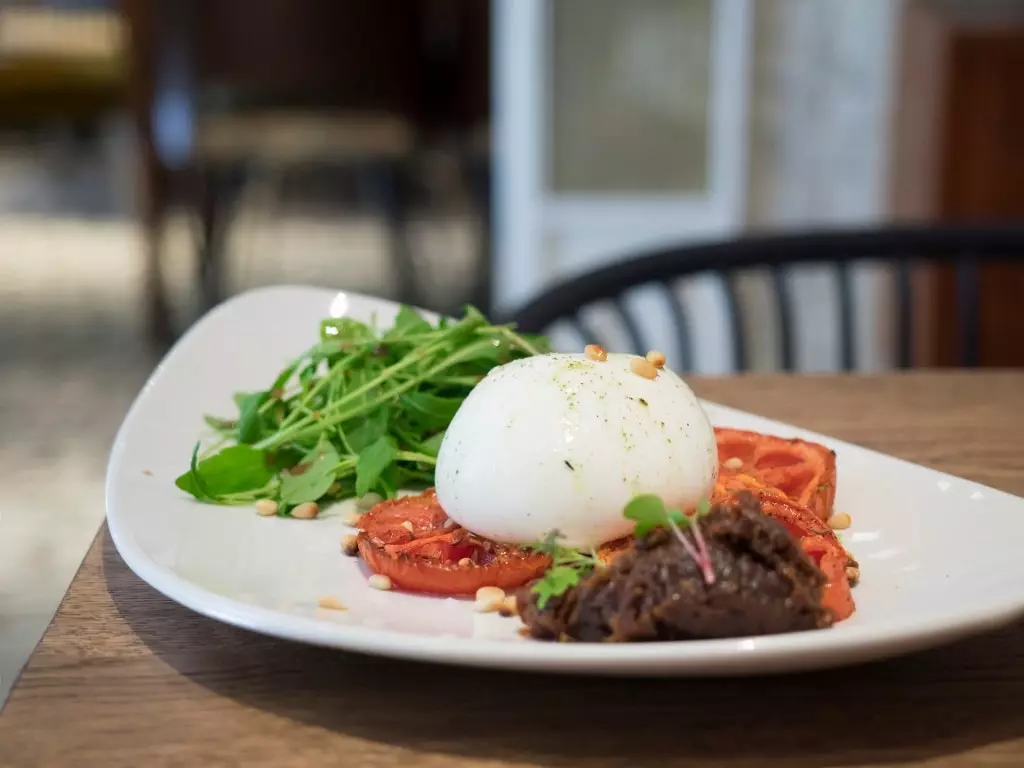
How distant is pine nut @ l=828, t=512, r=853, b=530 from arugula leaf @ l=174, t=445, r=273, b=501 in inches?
17.3

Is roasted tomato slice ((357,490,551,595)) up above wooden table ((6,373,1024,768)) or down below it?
above

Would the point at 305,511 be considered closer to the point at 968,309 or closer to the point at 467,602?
the point at 467,602

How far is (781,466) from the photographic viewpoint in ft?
3.06

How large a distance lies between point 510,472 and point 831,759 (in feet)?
0.93

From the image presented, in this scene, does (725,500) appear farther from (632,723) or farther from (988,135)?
(988,135)

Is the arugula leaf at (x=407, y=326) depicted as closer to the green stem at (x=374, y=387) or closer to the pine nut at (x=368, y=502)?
the green stem at (x=374, y=387)

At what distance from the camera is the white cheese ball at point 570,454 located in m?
0.78

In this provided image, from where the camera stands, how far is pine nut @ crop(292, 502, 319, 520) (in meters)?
0.89

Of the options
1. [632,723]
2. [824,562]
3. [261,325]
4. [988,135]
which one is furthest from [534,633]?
[988,135]

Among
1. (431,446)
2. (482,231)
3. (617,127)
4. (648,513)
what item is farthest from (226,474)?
(482,231)

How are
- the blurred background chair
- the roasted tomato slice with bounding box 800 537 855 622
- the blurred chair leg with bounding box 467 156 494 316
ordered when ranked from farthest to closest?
the blurred chair leg with bounding box 467 156 494 316 → the blurred background chair → the roasted tomato slice with bounding box 800 537 855 622

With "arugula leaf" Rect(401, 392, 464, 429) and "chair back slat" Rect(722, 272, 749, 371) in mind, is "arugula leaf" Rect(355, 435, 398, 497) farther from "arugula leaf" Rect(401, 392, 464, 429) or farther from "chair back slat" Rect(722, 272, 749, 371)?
"chair back slat" Rect(722, 272, 749, 371)

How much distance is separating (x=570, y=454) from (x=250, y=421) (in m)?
0.37

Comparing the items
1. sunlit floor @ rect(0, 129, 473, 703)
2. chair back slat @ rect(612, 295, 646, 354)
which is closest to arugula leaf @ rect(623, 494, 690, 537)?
sunlit floor @ rect(0, 129, 473, 703)
